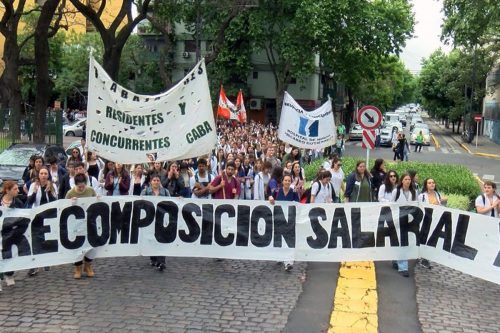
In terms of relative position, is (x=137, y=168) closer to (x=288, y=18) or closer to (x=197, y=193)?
(x=197, y=193)

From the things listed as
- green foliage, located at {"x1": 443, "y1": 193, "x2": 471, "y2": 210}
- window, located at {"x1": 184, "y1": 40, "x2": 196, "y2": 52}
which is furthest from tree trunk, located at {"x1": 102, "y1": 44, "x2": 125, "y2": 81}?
window, located at {"x1": 184, "y1": 40, "x2": 196, "y2": 52}

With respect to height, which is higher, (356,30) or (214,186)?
(356,30)

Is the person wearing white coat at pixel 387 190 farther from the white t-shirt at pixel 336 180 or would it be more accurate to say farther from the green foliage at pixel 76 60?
the green foliage at pixel 76 60

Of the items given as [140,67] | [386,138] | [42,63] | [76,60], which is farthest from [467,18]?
[76,60]

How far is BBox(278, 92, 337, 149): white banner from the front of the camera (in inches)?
556

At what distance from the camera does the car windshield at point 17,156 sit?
15562 millimetres

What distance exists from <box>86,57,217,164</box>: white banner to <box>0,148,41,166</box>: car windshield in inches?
309

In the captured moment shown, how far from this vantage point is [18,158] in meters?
15.8

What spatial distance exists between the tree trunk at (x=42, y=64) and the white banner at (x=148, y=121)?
1623 centimetres

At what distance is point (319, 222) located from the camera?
350 inches

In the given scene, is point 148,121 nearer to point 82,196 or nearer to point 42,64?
point 82,196

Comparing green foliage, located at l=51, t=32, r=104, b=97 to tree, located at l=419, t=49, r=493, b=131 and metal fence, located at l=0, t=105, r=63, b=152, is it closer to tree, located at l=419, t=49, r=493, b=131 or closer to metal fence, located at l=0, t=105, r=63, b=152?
metal fence, located at l=0, t=105, r=63, b=152

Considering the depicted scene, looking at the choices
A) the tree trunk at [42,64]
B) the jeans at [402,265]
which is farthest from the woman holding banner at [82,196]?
the tree trunk at [42,64]

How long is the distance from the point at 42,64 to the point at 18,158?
1004cm
